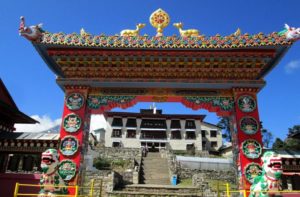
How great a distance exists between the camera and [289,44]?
867cm

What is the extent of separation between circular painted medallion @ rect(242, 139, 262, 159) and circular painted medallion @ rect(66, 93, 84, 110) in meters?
5.67

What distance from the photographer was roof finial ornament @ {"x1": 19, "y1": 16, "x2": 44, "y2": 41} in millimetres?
8406

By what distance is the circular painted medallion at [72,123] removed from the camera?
29.7ft

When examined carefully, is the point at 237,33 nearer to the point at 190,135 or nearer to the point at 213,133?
the point at 190,135

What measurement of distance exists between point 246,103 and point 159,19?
4.49m

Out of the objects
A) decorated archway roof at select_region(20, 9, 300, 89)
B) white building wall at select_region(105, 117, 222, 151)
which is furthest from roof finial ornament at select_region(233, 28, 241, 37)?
white building wall at select_region(105, 117, 222, 151)

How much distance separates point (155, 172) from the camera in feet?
92.4

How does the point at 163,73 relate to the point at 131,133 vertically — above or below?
below

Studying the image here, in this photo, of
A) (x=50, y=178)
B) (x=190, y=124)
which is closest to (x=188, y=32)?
(x=50, y=178)

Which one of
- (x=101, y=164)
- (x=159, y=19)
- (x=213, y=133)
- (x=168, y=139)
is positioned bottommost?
(x=101, y=164)

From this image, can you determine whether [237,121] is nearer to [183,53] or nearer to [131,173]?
[183,53]

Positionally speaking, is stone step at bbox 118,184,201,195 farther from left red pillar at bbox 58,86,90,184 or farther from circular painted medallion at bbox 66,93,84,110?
circular painted medallion at bbox 66,93,84,110

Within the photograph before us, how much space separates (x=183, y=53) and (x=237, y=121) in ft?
9.55

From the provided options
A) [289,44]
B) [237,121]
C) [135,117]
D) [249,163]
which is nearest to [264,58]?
[289,44]
